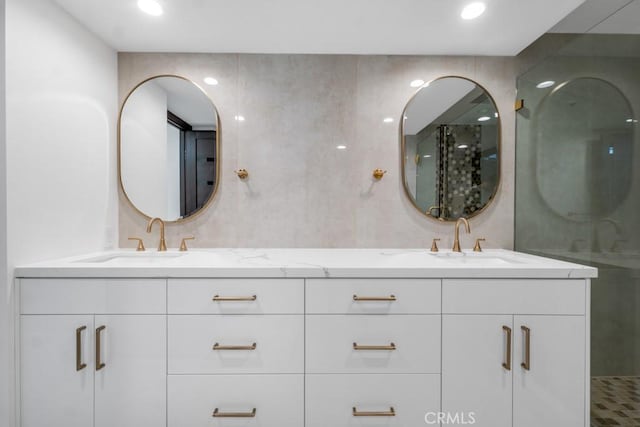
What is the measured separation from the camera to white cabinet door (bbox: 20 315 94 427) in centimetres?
127

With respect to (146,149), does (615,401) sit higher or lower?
lower

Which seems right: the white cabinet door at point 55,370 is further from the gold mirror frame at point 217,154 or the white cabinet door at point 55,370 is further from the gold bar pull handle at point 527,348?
the gold bar pull handle at point 527,348

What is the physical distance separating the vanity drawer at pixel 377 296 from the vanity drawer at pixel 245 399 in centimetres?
35

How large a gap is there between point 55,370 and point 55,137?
107 cm

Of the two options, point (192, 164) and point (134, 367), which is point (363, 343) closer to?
point (134, 367)

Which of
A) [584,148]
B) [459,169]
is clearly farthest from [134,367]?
[584,148]

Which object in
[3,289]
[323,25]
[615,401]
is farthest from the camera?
[323,25]

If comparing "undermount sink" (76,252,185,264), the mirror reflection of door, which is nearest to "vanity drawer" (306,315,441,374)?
"undermount sink" (76,252,185,264)

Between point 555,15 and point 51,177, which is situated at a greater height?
point 555,15

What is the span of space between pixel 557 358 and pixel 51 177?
2.46 metres

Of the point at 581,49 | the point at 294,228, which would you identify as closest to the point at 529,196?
the point at 581,49

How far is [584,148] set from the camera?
1518 mm

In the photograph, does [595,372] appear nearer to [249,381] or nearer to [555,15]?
[249,381]

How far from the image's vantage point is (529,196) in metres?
1.84
